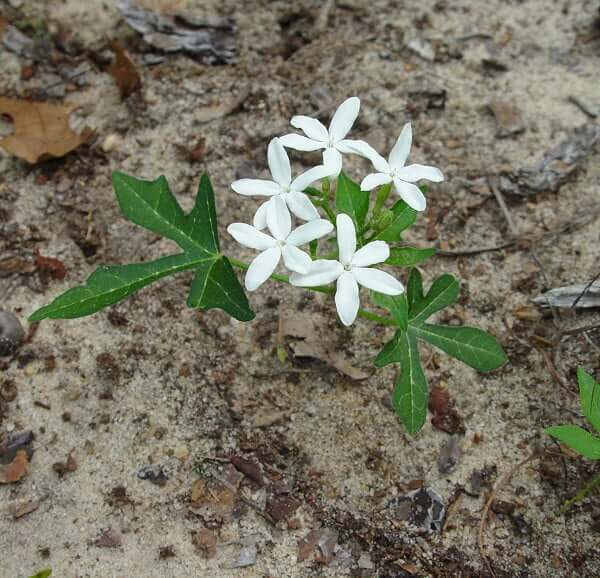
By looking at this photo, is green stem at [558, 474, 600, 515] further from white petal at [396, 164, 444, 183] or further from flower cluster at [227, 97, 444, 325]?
white petal at [396, 164, 444, 183]

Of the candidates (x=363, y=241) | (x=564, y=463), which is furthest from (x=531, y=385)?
(x=363, y=241)

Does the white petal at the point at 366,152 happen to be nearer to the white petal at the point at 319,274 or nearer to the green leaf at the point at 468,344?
the white petal at the point at 319,274

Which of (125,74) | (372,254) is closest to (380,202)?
(372,254)

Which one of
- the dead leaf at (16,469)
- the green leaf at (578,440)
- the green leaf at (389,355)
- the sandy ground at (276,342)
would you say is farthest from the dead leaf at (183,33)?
the green leaf at (578,440)

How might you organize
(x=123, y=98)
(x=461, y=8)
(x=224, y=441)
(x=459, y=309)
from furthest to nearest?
(x=461, y=8) < (x=123, y=98) < (x=459, y=309) < (x=224, y=441)

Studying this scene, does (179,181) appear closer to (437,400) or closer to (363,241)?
(363,241)

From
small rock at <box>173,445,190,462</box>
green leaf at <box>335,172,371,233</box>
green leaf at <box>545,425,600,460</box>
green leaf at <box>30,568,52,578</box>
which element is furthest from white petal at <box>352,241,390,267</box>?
green leaf at <box>30,568,52,578</box>
